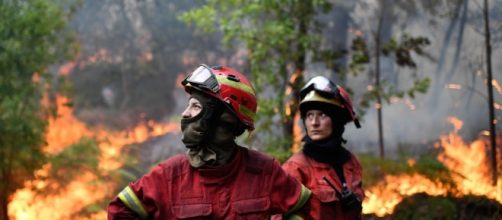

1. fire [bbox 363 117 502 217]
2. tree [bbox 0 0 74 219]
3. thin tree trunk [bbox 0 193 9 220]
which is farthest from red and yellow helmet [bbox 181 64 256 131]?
thin tree trunk [bbox 0 193 9 220]

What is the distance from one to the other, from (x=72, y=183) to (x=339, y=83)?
7719 mm

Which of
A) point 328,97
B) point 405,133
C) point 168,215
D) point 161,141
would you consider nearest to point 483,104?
point 405,133

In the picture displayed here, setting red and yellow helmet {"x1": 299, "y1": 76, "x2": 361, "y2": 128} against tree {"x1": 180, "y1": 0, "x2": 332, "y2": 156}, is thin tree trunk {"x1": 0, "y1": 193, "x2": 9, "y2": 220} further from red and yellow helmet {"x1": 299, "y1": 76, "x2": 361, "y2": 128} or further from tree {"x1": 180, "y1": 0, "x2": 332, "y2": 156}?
red and yellow helmet {"x1": 299, "y1": 76, "x2": 361, "y2": 128}

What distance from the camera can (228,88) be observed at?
2766 mm

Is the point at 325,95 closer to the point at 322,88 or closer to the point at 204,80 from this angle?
the point at 322,88

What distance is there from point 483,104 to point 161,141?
12979 millimetres

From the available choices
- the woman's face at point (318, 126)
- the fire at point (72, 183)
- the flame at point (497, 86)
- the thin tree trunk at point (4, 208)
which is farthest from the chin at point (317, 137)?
the thin tree trunk at point (4, 208)

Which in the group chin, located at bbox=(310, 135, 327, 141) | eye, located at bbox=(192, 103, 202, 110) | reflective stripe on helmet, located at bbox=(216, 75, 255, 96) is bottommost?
chin, located at bbox=(310, 135, 327, 141)

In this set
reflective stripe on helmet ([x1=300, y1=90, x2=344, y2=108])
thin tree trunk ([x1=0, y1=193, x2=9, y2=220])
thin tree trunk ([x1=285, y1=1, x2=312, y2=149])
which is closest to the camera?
reflective stripe on helmet ([x1=300, y1=90, x2=344, y2=108])

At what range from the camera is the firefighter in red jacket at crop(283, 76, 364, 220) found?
3916 millimetres

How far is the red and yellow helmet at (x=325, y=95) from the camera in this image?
13.6 ft

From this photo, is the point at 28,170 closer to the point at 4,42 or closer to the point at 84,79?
the point at 4,42

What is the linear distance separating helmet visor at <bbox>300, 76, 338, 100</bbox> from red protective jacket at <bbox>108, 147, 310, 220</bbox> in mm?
1426

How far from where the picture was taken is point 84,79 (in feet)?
77.0
